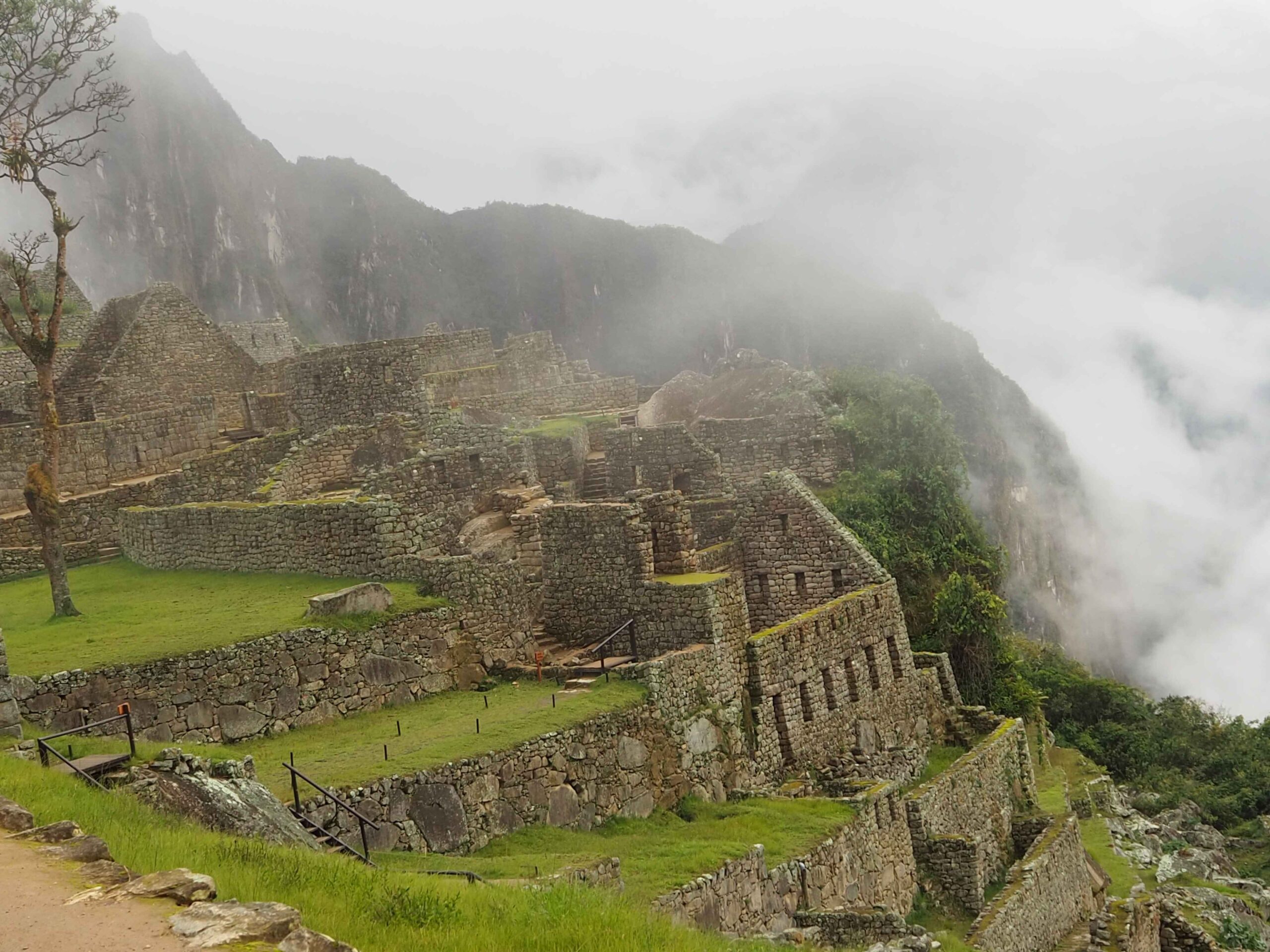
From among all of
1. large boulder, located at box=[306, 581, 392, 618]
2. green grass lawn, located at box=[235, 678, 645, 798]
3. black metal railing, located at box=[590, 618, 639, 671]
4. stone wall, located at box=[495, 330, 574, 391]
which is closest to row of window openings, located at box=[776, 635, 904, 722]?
black metal railing, located at box=[590, 618, 639, 671]

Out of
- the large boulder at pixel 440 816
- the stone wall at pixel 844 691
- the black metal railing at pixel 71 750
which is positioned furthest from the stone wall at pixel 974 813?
the black metal railing at pixel 71 750

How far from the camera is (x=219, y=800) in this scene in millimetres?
Answer: 11844

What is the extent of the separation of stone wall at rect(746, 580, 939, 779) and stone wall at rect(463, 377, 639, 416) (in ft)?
38.9

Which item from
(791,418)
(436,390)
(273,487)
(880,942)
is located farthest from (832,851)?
(436,390)

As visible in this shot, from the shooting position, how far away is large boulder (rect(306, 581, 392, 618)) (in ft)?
57.8

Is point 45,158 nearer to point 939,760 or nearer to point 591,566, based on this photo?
point 591,566

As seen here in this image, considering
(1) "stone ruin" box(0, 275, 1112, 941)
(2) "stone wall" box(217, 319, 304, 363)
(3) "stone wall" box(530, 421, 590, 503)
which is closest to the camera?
(1) "stone ruin" box(0, 275, 1112, 941)

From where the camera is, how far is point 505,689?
60.8 ft

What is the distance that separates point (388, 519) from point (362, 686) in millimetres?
3567

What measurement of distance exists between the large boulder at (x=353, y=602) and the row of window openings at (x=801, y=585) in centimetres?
781

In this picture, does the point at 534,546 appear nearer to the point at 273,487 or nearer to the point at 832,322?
the point at 273,487

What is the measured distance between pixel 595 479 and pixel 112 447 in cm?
1029

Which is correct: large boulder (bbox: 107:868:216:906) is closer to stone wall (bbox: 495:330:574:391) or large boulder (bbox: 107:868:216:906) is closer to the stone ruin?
the stone ruin

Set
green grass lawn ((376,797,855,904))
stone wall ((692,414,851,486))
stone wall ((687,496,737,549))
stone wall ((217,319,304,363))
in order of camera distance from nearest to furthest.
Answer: green grass lawn ((376,797,855,904)) < stone wall ((687,496,737,549)) < stone wall ((692,414,851,486)) < stone wall ((217,319,304,363))
